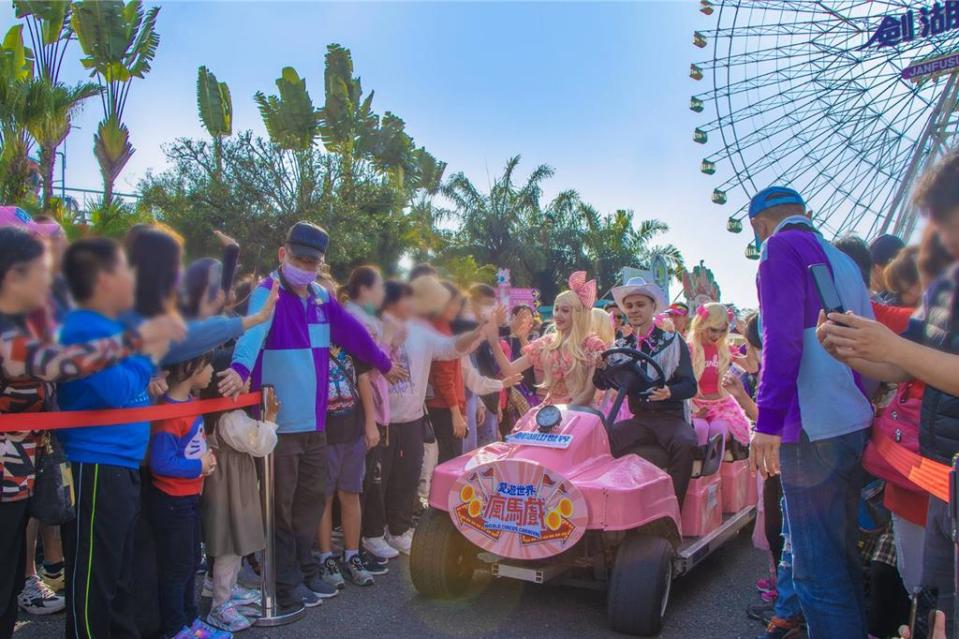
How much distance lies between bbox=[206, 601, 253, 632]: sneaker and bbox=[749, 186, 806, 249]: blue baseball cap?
9.85 ft

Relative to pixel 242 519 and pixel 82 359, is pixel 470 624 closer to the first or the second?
pixel 242 519

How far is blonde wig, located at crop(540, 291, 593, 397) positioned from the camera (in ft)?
17.6

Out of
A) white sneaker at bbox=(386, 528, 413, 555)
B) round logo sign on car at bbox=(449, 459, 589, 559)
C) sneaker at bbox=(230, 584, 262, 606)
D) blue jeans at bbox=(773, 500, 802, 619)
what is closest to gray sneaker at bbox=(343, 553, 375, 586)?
white sneaker at bbox=(386, 528, 413, 555)

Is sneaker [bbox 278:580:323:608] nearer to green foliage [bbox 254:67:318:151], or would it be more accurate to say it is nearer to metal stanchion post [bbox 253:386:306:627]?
metal stanchion post [bbox 253:386:306:627]

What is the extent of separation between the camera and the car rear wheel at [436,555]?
12.6 feet

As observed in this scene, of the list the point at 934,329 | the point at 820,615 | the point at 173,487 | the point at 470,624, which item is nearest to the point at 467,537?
the point at 470,624

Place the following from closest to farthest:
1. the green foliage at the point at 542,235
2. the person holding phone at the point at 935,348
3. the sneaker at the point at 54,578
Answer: the person holding phone at the point at 935,348
the sneaker at the point at 54,578
the green foliage at the point at 542,235

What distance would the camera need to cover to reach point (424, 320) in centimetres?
418

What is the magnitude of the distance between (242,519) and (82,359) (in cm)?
224

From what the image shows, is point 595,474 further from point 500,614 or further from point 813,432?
point 813,432

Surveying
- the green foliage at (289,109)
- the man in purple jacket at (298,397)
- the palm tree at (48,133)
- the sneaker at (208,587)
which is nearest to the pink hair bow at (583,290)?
the man in purple jacket at (298,397)

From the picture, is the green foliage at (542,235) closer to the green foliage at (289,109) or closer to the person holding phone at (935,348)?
the green foliage at (289,109)

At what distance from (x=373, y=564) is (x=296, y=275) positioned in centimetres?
209

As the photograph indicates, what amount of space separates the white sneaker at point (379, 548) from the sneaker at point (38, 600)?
178 centimetres
